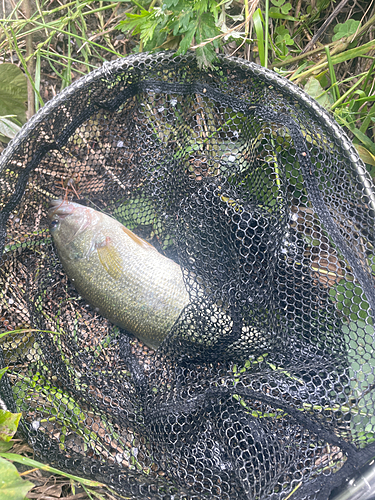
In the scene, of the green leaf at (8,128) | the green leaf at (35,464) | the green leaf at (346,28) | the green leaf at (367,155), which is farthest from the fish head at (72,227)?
the green leaf at (346,28)

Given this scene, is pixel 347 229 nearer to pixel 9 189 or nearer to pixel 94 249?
pixel 94 249

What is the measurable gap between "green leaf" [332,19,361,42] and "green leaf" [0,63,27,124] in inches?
82.4

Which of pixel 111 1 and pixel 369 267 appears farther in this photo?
pixel 111 1

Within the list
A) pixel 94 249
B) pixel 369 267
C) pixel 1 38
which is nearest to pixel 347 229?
pixel 369 267

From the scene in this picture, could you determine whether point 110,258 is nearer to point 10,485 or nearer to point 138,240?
point 138,240

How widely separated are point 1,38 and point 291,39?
2031 mm

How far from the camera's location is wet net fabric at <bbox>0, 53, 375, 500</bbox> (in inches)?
63.4

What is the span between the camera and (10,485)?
53.9 inches

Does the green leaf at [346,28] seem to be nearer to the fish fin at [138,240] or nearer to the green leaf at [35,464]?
the fish fin at [138,240]

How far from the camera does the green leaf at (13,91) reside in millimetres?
2258

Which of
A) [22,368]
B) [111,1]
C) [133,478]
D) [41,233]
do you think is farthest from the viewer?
[111,1]

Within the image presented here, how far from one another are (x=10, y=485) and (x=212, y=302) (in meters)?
1.12

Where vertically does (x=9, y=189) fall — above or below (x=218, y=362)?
above

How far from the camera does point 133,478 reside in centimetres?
165
